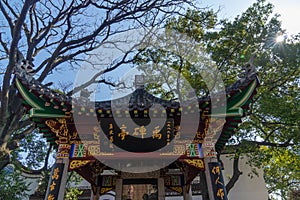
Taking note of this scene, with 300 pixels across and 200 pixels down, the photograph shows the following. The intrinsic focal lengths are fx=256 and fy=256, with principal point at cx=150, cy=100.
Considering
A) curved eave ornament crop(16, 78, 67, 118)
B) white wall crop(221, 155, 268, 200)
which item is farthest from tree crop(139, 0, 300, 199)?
curved eave ornament crop(16, 78, 67, 118)

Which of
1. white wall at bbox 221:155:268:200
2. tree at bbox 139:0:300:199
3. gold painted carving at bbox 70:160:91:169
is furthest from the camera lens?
white wall at bbox 221:155:268:200

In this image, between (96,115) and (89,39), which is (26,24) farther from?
(96,115)

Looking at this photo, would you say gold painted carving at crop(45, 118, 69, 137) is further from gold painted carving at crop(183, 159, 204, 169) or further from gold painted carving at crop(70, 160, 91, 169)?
gold painted carving at crop(183, 159, 204, 169)

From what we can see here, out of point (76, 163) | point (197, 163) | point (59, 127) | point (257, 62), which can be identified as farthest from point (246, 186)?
point (59, 127)

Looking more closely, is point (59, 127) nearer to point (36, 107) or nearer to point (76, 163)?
point (36, 107)

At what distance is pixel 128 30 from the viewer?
9859 mm

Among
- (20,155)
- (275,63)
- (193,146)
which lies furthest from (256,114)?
(20,155)

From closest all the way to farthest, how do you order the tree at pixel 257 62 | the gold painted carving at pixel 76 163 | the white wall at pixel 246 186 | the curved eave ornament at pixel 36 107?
the curved eave ornament at pixel 36 107 → the gold painted carving at pixel 76 163 → the tree at pixel 257 62 → the white wall at pixel 246 186

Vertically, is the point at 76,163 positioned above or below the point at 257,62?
below

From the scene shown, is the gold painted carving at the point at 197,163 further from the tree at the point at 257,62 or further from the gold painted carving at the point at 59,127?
the tree at the point at 257,62

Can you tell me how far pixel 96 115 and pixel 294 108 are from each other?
22.3 ft

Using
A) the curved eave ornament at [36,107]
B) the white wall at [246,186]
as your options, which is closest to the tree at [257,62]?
the white wall at [246,186]

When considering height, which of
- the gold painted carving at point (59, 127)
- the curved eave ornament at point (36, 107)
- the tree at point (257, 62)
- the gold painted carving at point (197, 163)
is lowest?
the gold painted carving at point (197, 163)

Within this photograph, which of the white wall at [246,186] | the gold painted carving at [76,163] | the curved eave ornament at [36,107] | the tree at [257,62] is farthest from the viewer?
the white wall at [246,186]
